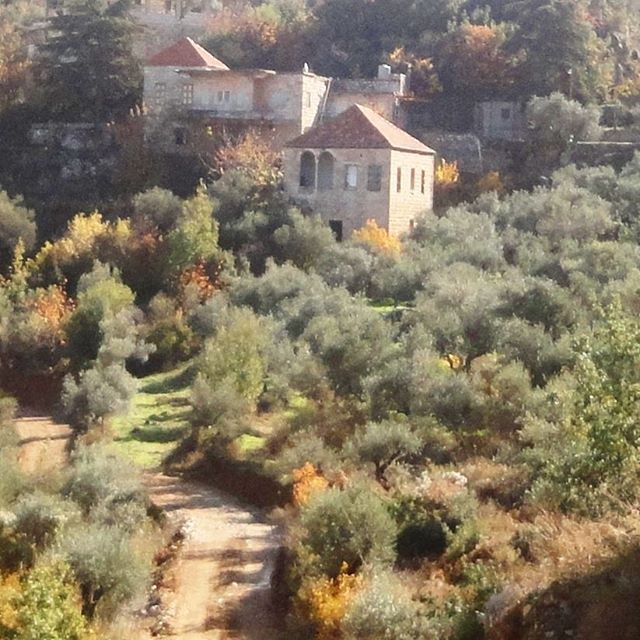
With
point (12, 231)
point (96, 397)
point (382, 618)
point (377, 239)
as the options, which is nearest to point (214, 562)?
point (382, 618)

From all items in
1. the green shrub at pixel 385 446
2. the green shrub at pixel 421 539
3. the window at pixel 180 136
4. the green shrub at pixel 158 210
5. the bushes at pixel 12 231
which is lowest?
the green shrub at pixel 421 539

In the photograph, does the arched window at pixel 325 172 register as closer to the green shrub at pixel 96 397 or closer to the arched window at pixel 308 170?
the arched window at pixel 308 170

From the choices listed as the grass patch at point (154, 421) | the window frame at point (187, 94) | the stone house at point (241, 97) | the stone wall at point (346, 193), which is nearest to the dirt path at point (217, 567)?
the grass patch at point (154, 421)

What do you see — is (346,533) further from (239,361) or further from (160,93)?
(160,93)

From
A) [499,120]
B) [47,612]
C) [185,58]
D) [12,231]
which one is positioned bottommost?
[47,612]

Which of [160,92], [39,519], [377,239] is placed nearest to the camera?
[39,519]
